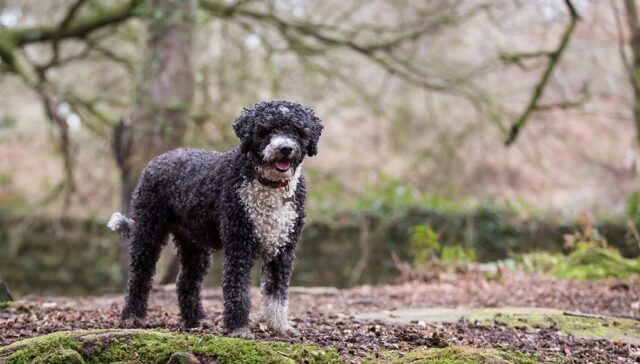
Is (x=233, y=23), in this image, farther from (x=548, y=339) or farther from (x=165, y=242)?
(x=548, y=339)

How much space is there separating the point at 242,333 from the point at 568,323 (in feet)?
9.07

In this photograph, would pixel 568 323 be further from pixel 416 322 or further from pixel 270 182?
pixel 270 182

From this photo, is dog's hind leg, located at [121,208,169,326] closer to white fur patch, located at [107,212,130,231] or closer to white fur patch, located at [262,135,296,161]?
white fur patch, located at [107,212,130,231]

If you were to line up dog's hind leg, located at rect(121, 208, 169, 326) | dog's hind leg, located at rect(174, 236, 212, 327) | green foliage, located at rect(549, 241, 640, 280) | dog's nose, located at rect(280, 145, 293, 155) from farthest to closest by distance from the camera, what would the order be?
green foliage, located at rect(549, 241, 640, 280) < dog's hind leg, located at rect(174, 236, 212, 327) < dog's hind leg, located at rect(121, 208, 169, 326) < dog's nose, located at rect(280, 145, 293, 155)

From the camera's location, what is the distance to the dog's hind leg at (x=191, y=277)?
222 inches

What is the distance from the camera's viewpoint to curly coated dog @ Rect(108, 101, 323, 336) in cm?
454

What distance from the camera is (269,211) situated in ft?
15.5

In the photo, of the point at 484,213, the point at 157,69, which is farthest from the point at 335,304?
the point at 484,213

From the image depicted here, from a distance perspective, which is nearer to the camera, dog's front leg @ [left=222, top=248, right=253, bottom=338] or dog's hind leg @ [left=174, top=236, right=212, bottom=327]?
dog's front leg @ [left=222, top=248, right=253, bottom=338]

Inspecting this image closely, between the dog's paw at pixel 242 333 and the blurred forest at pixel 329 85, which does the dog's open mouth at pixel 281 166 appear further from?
the blurred forest at pixel 329 85

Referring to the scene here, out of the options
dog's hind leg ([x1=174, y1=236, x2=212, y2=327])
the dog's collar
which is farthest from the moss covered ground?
dog's hind leg ([x1=174, y1=236, x2=212, y2=327])

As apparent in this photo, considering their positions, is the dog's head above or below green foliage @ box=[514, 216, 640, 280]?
above

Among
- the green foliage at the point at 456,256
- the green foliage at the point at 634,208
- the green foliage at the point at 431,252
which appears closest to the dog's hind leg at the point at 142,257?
the green foliage at the point at 431,252

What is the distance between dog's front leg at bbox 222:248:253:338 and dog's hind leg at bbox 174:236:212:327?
0.94 m
